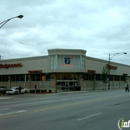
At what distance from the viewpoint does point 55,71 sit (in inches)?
1962

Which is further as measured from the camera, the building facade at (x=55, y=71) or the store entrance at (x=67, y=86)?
the store entrance at (x=67, y=86)

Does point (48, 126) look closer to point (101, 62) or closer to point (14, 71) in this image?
point (14, 71)

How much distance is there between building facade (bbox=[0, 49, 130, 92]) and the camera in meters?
50.8

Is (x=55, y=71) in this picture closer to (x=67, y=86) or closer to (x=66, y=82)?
(x=66, y=82)

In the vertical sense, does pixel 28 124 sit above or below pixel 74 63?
below

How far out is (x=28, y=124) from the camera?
32.1 ft

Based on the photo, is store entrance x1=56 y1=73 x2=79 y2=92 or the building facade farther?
store entrance x1=56 y1=73 x2=79 y2=92

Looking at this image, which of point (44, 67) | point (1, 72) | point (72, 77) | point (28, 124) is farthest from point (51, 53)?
point (28, 124)

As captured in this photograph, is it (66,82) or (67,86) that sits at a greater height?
(66,82)

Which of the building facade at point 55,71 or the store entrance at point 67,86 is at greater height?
the building facade at point 55,71

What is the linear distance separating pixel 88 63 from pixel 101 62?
847cm

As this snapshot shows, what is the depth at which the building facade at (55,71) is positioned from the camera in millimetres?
50750

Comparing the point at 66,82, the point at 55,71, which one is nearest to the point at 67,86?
the point at 66,82

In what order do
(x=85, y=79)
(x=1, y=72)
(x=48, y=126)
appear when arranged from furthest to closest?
1. (x=1, y=72)
2. (x=85, y=79)
3. (x=48, y=126)
